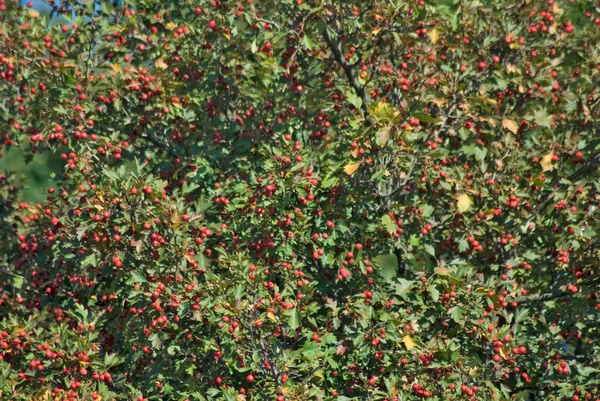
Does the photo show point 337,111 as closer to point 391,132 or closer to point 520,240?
point 391,132

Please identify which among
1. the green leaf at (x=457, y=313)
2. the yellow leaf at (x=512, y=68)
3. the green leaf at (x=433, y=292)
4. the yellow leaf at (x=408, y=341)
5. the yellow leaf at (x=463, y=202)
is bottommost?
the yellow leaf at (x=408, y=341)

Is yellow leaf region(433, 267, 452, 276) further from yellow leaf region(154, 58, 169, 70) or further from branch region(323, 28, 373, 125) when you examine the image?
yellow leaf region(154, 58, 169, 70)

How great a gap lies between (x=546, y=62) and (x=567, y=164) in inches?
42.3

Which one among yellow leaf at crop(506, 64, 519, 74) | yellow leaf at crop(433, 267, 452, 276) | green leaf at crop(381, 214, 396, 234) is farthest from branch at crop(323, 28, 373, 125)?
yellow leaf at crop(433, 267, 452, 276)

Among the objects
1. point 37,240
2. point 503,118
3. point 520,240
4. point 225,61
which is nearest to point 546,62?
point 503,118

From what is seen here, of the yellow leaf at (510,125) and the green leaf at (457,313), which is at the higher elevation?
the yellow leaf at (510,125)

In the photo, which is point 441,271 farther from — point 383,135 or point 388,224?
point 383,135

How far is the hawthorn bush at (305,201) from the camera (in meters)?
7.19

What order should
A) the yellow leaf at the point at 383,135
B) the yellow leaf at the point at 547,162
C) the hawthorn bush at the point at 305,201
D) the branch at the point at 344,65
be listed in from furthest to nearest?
the branch at the point at 344,65
the yellow leaf at the point at 547,162
the hawthorn bush at the point at 305,201
the yellow leaf at the point at 383,135

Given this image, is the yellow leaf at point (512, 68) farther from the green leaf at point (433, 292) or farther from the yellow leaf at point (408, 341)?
the yellow leaf at point (408, 341)

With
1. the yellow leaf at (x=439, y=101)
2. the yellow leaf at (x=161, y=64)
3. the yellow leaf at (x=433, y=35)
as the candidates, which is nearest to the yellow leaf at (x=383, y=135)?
the yellow leaf at (x=439, y=101)

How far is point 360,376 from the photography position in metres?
7.36

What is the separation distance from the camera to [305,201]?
290 inches

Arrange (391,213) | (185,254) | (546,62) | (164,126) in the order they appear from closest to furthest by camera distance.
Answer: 1. (185,254)
2. (391,213)
3. (546,62)
4. (164,126)
